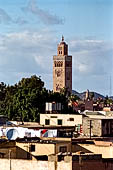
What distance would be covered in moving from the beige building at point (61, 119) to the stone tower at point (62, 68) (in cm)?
11218

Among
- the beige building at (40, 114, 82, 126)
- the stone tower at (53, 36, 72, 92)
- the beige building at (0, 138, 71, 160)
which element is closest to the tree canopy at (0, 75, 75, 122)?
the beige building at (40, 114, 82, 126)

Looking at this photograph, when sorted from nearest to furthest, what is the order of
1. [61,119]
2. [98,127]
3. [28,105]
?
[98,127] → [61,119] → [28,105]

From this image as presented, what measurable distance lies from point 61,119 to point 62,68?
12005 centimetres

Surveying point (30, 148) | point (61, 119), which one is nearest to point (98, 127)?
point (61, 119)

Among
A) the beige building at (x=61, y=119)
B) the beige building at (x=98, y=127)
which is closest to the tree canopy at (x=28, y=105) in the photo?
the beige building at (x=61, y=119)

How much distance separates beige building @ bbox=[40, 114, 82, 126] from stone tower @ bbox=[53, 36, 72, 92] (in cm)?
11218

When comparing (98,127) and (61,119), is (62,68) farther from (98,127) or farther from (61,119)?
(98,127)

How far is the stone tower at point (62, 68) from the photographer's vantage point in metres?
172

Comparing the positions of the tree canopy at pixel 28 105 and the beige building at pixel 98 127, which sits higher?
the tree canopy at pixel 28 105

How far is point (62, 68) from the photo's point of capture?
175625 millimetres

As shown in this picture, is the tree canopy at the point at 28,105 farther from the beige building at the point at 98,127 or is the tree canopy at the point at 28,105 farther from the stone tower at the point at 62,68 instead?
the stone tower at the point at 62,68

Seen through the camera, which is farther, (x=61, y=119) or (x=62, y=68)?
(x=62, y=68)

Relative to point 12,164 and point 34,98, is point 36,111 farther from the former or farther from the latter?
point 12,164

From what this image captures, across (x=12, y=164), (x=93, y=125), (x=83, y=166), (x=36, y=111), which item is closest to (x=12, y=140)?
(x=12, y=164)
